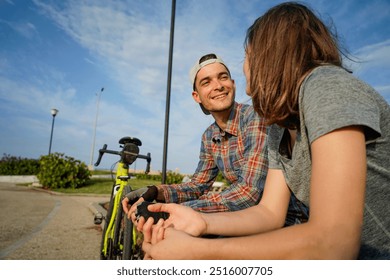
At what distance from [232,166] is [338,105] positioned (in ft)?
5.04

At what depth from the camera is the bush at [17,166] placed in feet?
63.7

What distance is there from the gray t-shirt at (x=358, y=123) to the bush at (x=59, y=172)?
13914 mm

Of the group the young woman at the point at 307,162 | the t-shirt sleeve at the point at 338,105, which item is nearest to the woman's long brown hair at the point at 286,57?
the young woman at the point at 307,162

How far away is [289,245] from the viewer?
761 millimetres

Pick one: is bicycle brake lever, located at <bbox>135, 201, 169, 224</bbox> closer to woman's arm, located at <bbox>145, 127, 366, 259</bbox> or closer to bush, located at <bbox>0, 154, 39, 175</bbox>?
woman's arm, located at <bbox>145, 127, 366, 259</bbox>

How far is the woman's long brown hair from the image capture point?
1025 millimetres

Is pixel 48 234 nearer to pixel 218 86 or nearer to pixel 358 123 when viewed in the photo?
pixel 218 86

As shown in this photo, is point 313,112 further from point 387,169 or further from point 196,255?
point 196,255

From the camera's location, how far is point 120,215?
2.86 meters

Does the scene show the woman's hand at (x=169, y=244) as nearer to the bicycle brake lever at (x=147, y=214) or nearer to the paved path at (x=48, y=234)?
the bicycle brake lever at (x=147, y=214)

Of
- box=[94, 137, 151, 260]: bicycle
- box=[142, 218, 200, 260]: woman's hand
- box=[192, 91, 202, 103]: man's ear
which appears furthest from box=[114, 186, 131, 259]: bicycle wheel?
box=[142, 218, 200, 260]: woman's hand
